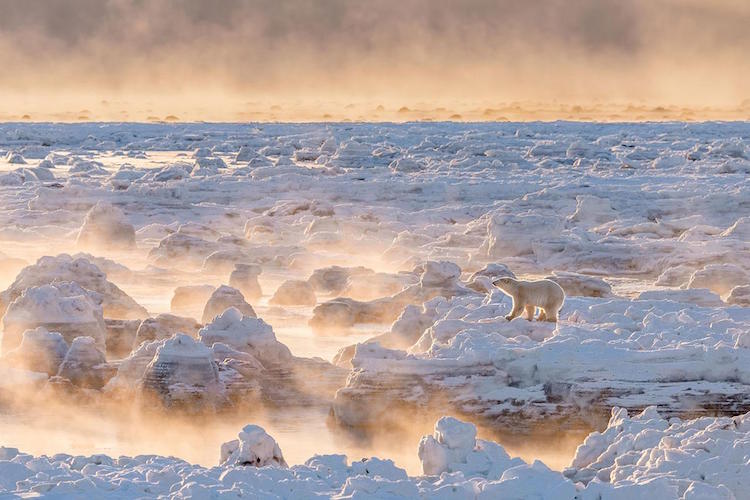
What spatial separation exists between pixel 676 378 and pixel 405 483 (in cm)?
283

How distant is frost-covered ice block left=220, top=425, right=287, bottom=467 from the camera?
595 centimetres

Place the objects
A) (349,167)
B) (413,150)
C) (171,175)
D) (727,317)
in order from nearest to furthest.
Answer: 1. (727,317)
2. (171,175)
3. (349,167)
4. (413,150)

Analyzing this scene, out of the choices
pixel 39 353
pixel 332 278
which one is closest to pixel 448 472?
pixel 39 353

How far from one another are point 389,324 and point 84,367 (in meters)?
3.22

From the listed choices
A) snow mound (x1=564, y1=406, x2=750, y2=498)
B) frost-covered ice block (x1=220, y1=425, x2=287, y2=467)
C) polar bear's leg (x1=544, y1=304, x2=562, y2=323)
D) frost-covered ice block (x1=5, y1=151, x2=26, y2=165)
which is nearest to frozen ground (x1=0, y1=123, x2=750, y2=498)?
snow mound (x1=564, y1=406, x2=750, y2=498)

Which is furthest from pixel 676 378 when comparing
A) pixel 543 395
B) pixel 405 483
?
pixel 405 483

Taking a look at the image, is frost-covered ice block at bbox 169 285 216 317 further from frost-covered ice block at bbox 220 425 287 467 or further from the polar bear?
frost-covered ice block at bbox 220 425 287 467

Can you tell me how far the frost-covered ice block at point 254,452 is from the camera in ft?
19.5

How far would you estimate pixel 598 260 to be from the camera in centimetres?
1462

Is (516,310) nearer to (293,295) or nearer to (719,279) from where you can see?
(293,295)

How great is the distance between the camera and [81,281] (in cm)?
1099

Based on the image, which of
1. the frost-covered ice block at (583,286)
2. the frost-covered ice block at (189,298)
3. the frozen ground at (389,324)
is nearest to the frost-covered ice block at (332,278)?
the frozen ground at (389,324)

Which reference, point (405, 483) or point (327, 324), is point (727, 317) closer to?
point (327, 324)

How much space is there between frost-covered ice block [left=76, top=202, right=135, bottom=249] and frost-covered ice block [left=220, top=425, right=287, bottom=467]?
33.9 feet
